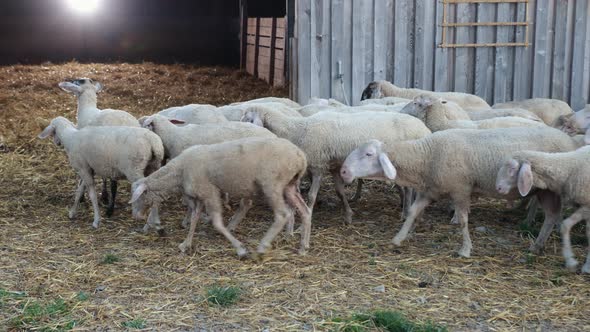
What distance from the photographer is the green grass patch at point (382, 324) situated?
5.07m

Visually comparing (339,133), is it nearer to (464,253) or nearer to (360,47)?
(464,253)

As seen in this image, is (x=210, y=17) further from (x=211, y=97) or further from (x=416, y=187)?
(x=416, y=187)

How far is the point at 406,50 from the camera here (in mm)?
12258

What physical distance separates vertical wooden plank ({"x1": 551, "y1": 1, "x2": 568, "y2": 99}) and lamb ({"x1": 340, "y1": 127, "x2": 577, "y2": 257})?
5.54 metres

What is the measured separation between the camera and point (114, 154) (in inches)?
301

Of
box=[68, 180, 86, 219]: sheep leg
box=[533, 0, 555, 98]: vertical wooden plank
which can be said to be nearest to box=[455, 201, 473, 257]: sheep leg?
box=[68, 180, 86, 219]: sheep leg

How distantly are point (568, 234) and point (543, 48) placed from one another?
6.49 meters

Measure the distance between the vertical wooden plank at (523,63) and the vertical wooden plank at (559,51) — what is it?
382mm

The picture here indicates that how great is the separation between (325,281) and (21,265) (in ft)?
8.81

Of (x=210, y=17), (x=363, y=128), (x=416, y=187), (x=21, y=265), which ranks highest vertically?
(x=210, y=17)

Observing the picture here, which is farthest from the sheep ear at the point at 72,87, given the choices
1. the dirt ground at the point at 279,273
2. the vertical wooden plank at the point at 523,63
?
the vertical wooden plank at the point at 523,63

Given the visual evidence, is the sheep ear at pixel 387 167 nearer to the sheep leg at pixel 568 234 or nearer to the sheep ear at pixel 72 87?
the sheep leg at pixel 568 234

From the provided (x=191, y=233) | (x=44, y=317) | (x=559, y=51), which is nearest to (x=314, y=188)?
(x=191, y=233)

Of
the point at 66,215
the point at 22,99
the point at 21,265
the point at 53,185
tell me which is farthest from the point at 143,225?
the point at 22,99
